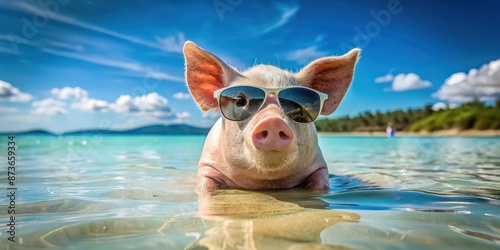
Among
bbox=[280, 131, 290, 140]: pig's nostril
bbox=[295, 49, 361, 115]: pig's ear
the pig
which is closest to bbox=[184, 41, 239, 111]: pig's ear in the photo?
the pig

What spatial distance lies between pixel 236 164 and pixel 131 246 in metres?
1.94

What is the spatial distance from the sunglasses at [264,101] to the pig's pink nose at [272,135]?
0.35 m

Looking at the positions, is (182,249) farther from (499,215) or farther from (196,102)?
(196,102)

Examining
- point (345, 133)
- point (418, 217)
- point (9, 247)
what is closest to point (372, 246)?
point (418, 217)

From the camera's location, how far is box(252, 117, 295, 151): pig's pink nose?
9.78ft

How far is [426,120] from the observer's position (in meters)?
61.8

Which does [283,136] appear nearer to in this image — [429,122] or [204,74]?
[204,74]

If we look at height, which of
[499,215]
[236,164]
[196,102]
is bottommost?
[499,215]

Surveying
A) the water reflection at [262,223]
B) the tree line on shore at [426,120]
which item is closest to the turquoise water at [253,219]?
the water reflection at [262,223]

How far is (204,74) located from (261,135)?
1.21 metres

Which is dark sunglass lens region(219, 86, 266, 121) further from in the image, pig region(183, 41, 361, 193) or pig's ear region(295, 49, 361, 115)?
pig's ear region(295, 49, 361, 115)

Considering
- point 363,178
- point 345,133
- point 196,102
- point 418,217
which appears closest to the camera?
point 418,217

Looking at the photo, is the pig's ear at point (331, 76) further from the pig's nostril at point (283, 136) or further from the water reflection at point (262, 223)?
the water reflection at point (262, 223)

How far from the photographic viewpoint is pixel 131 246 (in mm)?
1755
